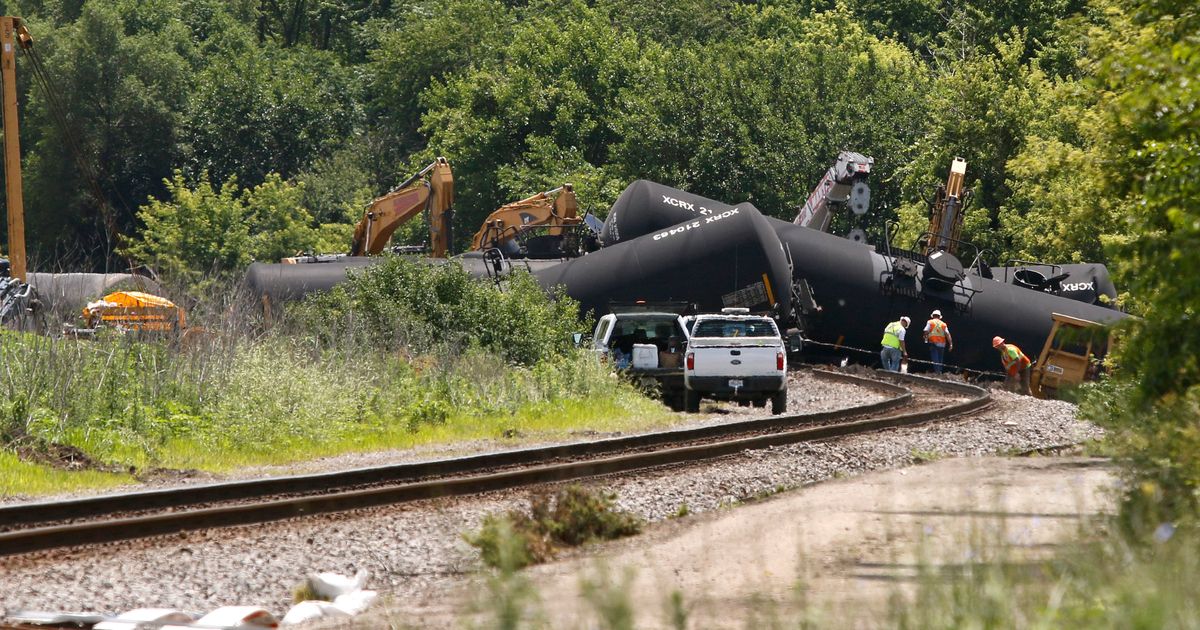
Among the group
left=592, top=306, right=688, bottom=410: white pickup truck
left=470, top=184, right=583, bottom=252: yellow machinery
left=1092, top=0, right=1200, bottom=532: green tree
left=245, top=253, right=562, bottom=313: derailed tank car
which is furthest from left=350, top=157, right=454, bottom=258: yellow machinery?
left=1092, top=0, right=1200, bottom=532: green tree

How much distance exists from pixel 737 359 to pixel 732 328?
69 centimetres

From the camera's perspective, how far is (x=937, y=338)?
33906 mm

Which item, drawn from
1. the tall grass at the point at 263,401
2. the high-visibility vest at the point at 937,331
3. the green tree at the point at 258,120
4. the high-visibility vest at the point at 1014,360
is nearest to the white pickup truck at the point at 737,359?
the tall grass at the point at 263,401

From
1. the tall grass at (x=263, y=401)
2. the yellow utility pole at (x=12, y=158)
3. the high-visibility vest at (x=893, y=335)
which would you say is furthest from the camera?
the high-visibility vest at (x=893, y=335)

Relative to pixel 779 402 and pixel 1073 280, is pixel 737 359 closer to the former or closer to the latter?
pixel 779 402

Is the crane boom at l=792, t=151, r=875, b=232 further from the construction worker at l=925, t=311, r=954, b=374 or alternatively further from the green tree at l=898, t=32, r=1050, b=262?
the green tree at l=898, t=32, r=1050, b=262

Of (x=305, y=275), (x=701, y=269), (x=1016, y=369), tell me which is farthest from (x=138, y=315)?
(x=1016, y=369)

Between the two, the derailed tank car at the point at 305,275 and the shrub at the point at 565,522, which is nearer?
the shrub at the point at 565,522

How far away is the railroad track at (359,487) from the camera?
11.8m

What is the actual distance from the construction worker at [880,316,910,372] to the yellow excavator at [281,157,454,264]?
13.1 metres

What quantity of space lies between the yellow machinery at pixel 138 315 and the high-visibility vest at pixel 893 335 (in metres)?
15.7

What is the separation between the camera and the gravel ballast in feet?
33.3

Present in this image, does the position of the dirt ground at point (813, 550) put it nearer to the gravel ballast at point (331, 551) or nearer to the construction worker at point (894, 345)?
the gravel ballast at point (331, 551)

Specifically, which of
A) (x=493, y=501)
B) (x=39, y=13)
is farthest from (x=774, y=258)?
(x=39, y=13)
